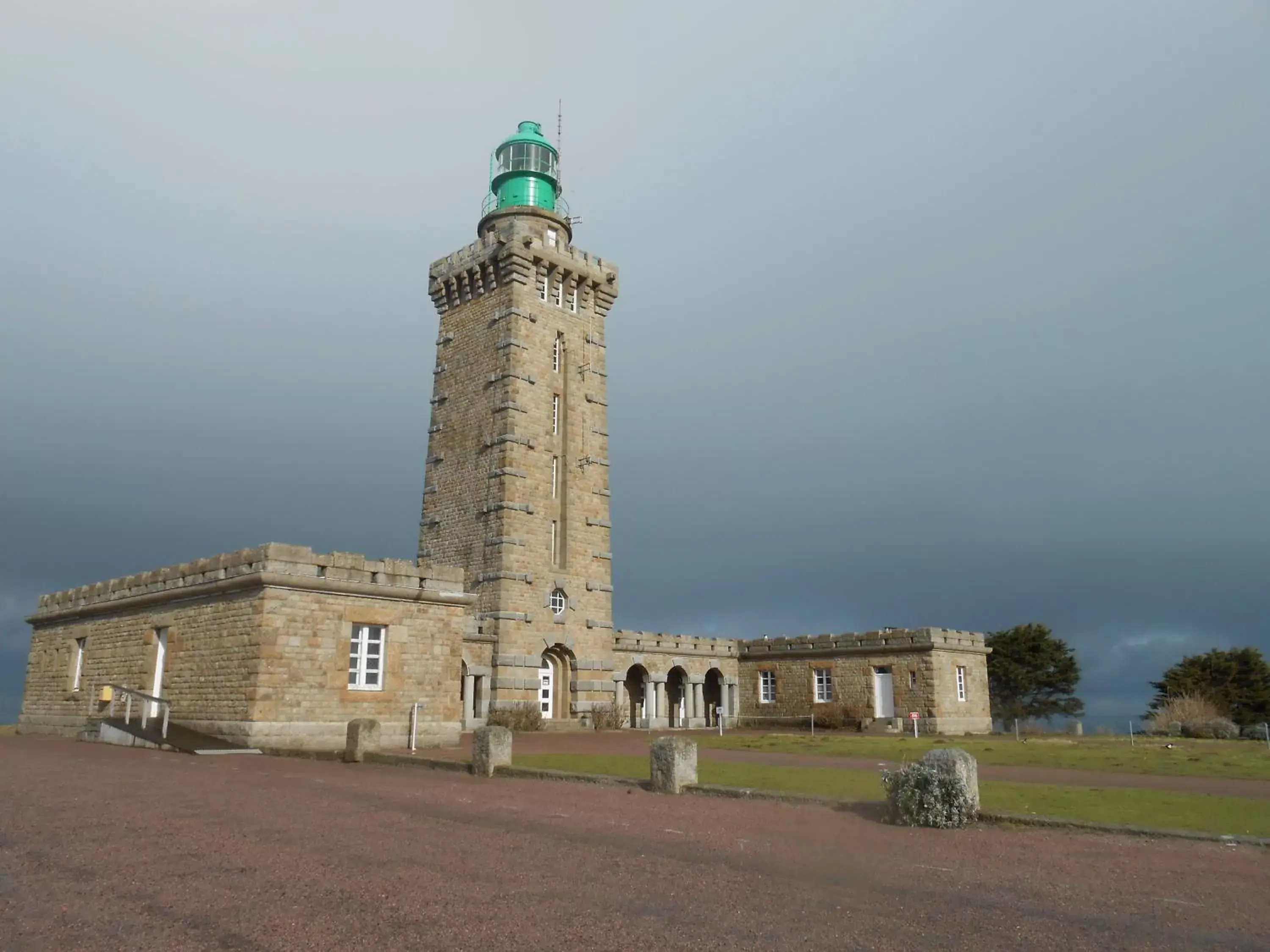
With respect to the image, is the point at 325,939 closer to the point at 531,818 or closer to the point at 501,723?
the point at 531,818

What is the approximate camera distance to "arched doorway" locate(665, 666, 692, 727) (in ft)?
121

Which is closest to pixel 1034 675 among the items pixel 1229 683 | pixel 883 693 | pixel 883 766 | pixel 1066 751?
pixel 1229 683

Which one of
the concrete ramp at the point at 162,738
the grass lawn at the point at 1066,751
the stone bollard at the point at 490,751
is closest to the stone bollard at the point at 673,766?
the stone bollard at the point at 490,751

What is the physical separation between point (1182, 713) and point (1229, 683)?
12409mm

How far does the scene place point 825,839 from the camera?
848cm

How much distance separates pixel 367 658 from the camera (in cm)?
1923

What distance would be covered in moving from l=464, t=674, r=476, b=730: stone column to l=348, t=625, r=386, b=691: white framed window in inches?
348

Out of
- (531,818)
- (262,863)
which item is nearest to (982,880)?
(531,818)

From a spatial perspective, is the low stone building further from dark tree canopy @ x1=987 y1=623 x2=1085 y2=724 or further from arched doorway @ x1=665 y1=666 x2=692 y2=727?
dark tree canopy @ x1=987 y1=623 x2=1085 y2=724

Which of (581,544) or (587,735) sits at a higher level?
(581,544)

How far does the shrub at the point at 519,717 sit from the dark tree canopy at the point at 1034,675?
2878 centimetres

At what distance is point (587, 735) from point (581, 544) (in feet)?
23.8

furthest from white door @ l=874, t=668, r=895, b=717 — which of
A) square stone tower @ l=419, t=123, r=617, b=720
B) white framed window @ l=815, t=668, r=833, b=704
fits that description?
square stone tower @ l=419, t=123, r=617, b=720

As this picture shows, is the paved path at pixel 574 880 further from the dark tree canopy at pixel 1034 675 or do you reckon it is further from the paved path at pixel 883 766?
the dark tree canopy at pixel 1034 675
